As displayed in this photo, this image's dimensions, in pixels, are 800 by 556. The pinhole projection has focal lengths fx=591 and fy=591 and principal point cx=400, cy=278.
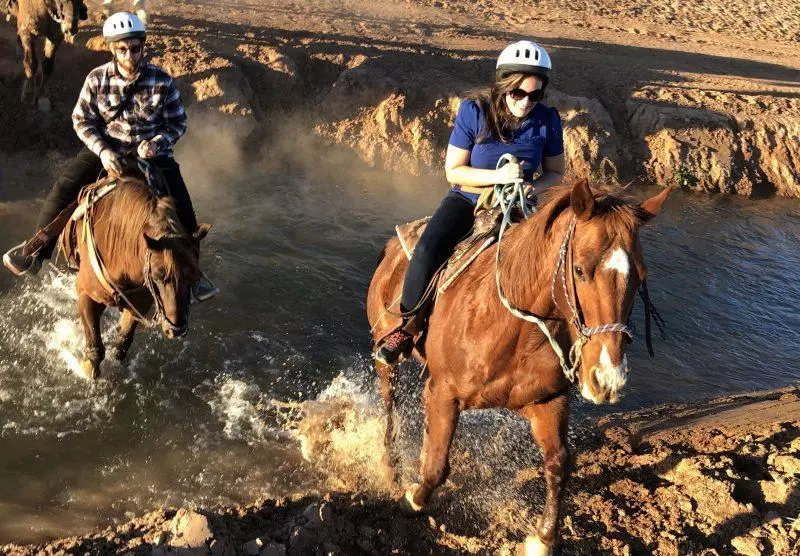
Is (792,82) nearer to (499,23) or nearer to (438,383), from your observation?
(499,23)

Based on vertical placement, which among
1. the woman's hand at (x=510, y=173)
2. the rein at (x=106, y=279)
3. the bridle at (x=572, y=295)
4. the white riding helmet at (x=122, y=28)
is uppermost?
the white riding helmet at (x=122, y=28)

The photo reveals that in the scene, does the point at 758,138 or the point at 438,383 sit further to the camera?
the point at 758,138

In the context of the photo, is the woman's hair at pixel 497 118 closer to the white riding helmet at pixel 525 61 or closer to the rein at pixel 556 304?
the white riding helmet at pixel 525 61

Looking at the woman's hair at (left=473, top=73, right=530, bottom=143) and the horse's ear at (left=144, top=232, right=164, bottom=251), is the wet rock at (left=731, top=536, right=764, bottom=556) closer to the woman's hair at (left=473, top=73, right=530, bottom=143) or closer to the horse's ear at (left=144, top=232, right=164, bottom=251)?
the woman's hair at (left=473, top=73, right=530, bottom=143)

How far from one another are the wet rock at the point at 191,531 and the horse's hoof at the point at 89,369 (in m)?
2.46

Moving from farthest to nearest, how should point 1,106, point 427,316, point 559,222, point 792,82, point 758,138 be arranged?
point 792,82
point 758,138
point 1,106
point 427,316
point 559,222

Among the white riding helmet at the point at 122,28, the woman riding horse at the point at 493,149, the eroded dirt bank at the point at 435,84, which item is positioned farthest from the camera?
the eroded dirt bank at the point at 435,84

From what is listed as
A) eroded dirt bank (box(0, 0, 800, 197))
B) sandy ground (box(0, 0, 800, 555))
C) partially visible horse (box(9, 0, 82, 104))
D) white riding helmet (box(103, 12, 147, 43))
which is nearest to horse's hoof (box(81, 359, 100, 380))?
sandy ground (box(0, 0, 800, 555))

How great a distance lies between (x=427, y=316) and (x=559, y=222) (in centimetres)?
173

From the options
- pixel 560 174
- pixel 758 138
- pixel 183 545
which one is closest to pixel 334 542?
pixel 183 545

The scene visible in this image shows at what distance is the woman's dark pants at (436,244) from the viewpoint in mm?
4609

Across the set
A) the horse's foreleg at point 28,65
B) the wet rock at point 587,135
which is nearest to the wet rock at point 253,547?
the horse's foreleg at point 28,65

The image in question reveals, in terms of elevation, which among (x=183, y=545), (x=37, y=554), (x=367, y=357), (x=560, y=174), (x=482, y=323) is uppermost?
(x=560, y=174)

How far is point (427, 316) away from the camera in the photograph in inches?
191
